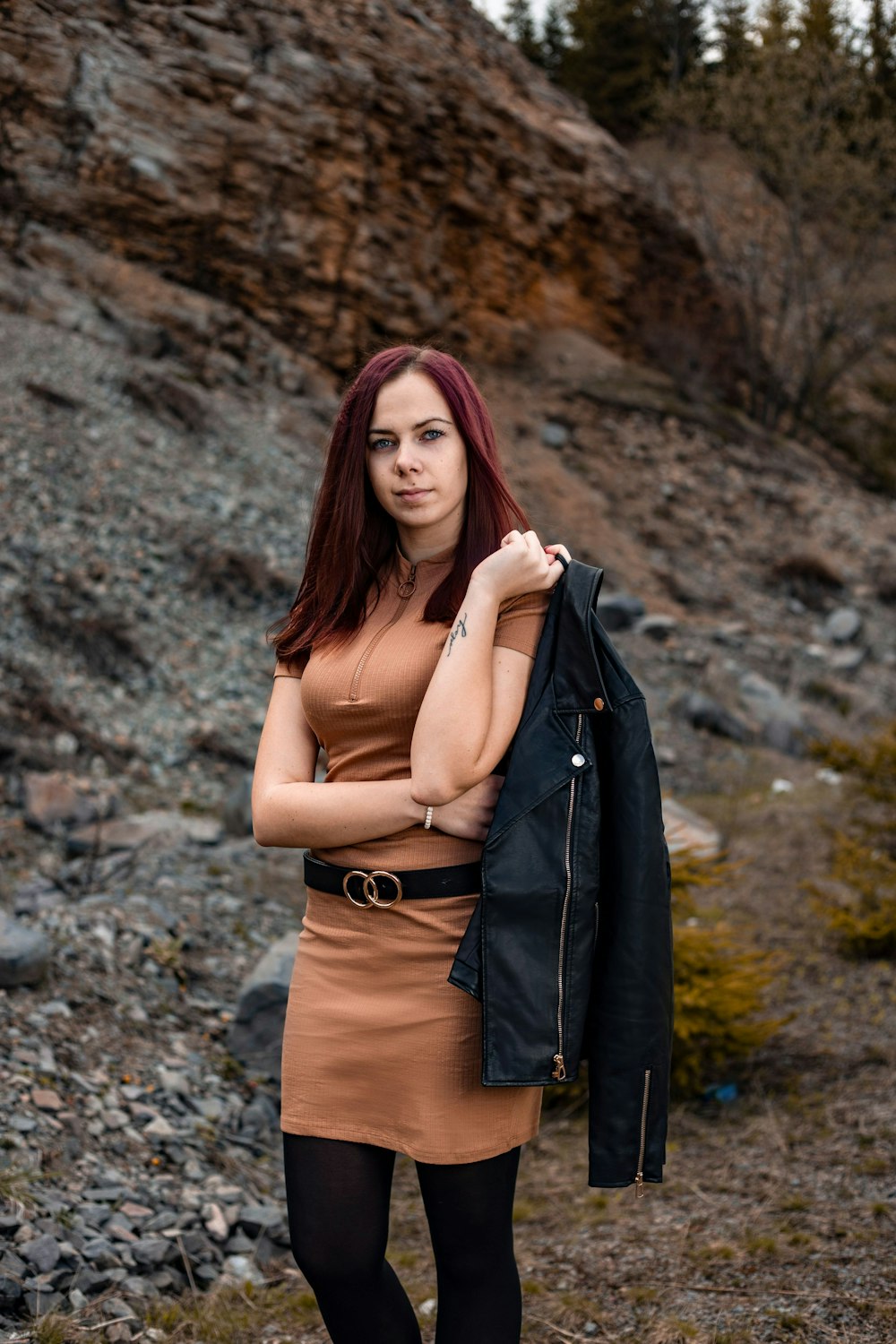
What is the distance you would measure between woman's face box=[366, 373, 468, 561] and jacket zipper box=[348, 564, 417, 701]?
0.36 ft

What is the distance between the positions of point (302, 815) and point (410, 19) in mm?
17049

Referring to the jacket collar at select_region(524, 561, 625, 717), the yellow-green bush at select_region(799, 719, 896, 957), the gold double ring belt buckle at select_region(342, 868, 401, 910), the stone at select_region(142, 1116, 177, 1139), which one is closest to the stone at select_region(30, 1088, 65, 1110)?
the stone at select_region(142, 1116, 177, 1139)

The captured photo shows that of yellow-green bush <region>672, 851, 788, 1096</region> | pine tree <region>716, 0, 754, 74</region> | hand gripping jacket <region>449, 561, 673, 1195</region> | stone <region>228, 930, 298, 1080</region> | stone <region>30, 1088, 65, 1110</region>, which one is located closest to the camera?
hand gripping jacket <region>449, 561, 673, 1195</region>

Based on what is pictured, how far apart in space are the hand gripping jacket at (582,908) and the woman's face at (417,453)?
30 centimetres

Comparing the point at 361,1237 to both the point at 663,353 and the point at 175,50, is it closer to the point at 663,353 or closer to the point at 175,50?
the point at 175,50

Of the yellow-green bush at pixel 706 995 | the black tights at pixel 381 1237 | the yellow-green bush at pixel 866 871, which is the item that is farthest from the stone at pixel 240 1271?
the yellow-green bush at pixel 866 871

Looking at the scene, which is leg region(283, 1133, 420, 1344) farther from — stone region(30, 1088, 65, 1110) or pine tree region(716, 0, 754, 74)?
pine tree region(716, 0, 754, 74)

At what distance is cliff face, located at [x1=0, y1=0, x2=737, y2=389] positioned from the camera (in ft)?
42.4

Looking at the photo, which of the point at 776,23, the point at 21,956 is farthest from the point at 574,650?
the point at 776,23

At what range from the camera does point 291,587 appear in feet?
35.7

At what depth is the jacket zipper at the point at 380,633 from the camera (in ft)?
6.69

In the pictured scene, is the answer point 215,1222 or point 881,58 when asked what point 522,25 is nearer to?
point 881,58

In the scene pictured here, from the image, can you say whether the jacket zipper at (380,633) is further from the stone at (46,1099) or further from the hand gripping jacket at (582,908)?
the stone at (46,1099)

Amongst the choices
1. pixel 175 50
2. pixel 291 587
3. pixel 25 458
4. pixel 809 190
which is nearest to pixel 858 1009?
pixel 291 587
